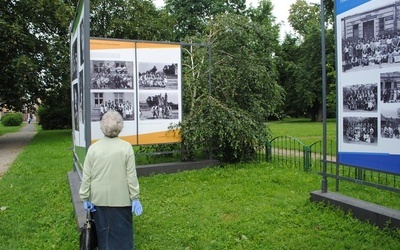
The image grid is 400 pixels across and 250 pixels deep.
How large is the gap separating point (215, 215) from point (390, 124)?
2.76 m

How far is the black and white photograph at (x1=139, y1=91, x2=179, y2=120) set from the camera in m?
8.99

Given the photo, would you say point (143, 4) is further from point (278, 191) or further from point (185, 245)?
point (185, 245)

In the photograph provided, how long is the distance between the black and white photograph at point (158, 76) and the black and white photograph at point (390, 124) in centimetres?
557

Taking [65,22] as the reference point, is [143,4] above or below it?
above

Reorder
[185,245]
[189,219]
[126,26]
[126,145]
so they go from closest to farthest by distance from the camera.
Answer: [126,145] → [185,245] → [189,219] → [126,26]

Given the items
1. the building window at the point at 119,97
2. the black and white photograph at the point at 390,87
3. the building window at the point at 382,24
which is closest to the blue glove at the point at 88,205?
the black and white photograph at the point at 390,87

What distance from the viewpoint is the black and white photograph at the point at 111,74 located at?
827 cm

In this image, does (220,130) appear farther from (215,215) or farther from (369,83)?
(369,83)

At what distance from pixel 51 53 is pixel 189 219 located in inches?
604

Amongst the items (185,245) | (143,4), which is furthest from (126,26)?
(185,245)

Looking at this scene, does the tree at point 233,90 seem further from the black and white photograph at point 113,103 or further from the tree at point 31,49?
the tree at point 31,49

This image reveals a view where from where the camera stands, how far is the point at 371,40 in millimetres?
4863

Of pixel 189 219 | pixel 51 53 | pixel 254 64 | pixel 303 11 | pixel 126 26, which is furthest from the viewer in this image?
pixel 303 11

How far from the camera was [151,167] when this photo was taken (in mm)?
9156
